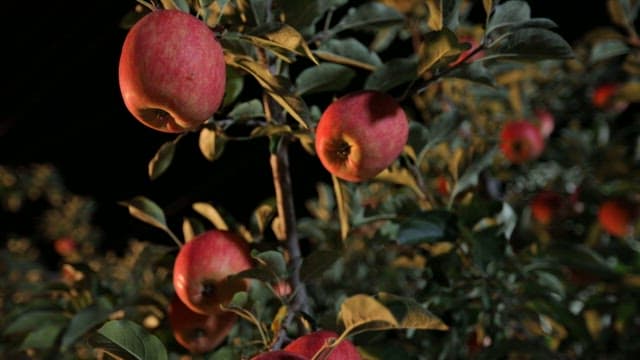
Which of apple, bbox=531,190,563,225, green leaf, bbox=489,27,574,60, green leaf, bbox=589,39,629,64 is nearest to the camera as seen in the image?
green leaf, bbox=489,27,574,60

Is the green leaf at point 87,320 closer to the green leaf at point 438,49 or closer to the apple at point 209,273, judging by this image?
the apple at point 209,273

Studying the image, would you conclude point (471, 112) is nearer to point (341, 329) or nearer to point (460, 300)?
point (460, 300)

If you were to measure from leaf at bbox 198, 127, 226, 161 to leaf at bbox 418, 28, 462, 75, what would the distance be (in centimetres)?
22

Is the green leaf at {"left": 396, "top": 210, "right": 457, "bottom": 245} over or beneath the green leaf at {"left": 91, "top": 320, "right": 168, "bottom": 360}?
beneath

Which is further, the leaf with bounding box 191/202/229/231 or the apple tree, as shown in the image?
the leaf with bounding box 191/202/229/231

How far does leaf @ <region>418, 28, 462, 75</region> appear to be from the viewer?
552mm

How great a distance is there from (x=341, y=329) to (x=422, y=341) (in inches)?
18.7

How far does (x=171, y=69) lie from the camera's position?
0.48m

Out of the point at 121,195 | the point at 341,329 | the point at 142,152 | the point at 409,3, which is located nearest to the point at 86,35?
the point at 142,152

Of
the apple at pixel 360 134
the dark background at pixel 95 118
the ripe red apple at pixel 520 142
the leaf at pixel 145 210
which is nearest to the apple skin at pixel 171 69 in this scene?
the apple at pixel 360 134

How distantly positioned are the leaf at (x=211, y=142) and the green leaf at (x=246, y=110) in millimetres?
33

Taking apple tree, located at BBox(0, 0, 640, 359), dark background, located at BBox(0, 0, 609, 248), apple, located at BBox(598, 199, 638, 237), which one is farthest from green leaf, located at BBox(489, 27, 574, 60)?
dark background, located at BBox(0, 0, 609, 248)

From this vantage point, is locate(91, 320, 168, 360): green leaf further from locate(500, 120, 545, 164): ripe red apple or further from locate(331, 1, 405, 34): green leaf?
locate(500, 120, 545, 164): ripe red apple

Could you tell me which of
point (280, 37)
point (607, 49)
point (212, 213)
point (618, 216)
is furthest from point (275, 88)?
point (618, 216)
